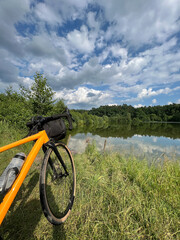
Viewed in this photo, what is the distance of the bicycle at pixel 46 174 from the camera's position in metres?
0.98

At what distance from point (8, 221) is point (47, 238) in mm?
784

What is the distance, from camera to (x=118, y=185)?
2572 mm

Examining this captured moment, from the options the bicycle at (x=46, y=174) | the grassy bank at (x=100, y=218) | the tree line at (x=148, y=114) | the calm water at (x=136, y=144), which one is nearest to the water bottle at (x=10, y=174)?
the bicycle at (x=46, y=174)

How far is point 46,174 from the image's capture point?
52.1 inches

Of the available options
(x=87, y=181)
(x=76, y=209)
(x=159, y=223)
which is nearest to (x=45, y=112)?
(x=87, y=181)

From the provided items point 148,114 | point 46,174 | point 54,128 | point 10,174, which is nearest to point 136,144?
point 54,128

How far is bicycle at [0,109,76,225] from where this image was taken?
98cm

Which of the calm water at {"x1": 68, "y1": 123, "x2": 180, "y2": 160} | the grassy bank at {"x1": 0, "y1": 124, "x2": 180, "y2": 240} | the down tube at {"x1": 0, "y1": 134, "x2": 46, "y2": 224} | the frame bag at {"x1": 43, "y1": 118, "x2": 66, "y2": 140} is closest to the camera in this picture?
the down tube at {"x1": 0, "y1": 134, "x2": 46, "y2": 224}

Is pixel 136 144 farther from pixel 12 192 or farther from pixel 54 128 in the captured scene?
pixel 12 192

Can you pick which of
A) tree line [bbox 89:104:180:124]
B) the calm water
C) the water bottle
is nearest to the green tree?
the calm water

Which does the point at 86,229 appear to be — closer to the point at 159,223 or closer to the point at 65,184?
the point at 65,184

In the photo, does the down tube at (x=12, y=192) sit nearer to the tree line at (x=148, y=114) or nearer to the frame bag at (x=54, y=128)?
the frame bag at (x=54, y=128)

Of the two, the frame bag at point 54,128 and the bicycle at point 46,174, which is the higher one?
the frame bag at point 54,128

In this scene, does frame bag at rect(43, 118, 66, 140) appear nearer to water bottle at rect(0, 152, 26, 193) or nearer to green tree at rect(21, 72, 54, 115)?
water bottle at rect(0, 152, 26, 193)
